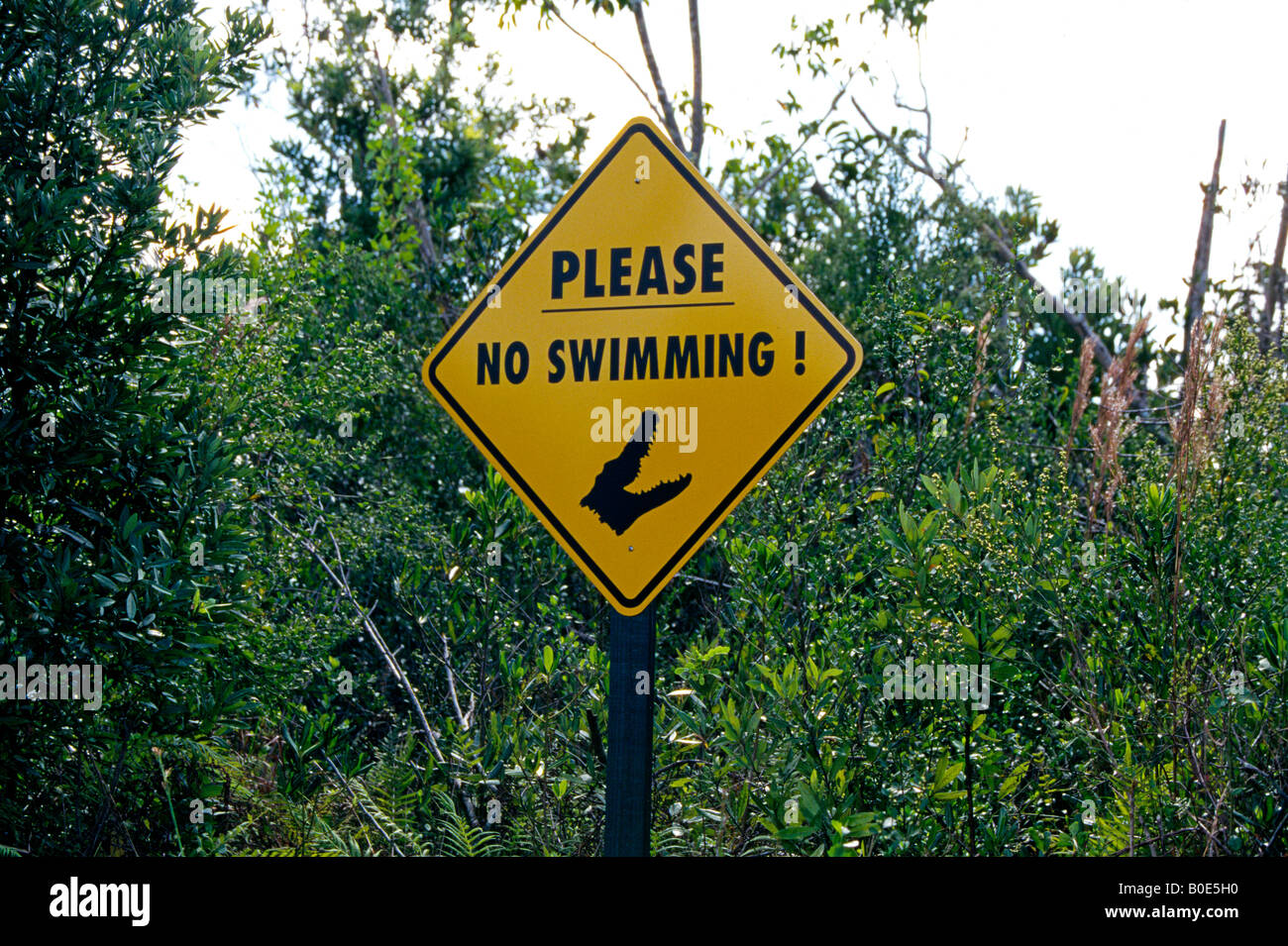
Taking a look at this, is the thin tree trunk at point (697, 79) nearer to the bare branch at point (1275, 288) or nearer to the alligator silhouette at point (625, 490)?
the bare branch at point (1275, 288)

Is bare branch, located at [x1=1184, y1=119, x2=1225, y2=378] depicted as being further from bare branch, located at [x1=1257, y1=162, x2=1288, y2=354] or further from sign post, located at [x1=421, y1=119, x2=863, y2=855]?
sign post, located at [x1=421, y1=119, x2=863, y2=855]

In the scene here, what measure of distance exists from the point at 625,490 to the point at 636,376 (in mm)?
354

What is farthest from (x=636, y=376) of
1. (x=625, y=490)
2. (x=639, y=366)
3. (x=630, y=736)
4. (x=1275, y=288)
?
(x=1275, y=288)

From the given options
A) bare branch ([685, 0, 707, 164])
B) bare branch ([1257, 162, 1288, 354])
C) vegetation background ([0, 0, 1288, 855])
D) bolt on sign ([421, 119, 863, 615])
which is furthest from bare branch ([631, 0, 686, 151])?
bolt on sign ([421, 119, 863, 615])

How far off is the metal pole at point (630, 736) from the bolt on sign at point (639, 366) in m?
0.09

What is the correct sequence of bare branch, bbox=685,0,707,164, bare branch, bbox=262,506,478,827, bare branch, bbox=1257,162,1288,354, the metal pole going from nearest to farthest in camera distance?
the metal pole → bare branch, bbox=262,506,478,827 → bare branch, bbox=1257,162,1288,354 → bare branch, bbox=685,0,707,164

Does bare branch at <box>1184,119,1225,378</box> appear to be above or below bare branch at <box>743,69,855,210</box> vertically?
below

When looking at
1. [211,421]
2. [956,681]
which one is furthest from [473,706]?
[956,681]

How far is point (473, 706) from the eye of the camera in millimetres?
5836

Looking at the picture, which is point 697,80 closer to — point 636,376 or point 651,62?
point 651,62

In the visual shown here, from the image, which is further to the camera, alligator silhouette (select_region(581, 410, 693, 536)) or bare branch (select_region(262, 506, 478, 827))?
bare branch (select_region(262, 506, 478, 827))

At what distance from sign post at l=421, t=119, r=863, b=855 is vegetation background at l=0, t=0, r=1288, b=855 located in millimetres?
1310

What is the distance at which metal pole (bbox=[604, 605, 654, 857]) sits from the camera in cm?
288

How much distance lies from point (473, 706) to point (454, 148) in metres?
14.4
